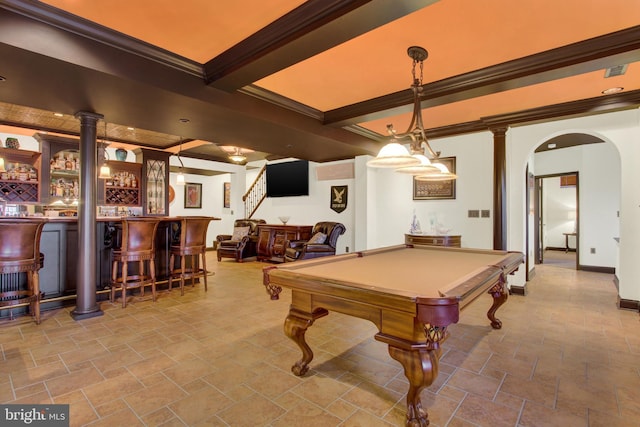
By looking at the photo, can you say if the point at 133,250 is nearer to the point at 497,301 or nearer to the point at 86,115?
the point at 86,115

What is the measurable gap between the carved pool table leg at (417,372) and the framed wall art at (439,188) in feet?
13.3

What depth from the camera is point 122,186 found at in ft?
21.4

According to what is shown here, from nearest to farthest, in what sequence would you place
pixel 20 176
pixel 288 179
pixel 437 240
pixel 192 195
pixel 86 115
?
1. pixel 86 115
2. pixel 437 240
3. pixel 20 176
4. pixel 288 179
5. pixel 192 195

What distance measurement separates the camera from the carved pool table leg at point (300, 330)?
225 centimetres

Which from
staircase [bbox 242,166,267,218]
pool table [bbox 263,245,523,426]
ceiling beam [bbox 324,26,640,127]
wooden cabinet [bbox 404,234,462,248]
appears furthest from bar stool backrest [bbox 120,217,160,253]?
staircase [bbox 242,166,267,218]

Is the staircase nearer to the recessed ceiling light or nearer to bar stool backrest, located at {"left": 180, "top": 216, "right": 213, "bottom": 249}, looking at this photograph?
bar stool backrest, located at {"left": 180, "top": 216, "right": 213, "bottom": 249}

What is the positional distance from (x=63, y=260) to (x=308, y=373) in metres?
3.65

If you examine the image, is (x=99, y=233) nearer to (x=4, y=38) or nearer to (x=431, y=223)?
(x=4, y=38)

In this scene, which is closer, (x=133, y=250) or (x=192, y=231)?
(x=133, y=250)

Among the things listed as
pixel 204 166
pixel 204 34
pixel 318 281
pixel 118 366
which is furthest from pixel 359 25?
pixel 204 166

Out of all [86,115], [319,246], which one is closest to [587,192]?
[319,246]

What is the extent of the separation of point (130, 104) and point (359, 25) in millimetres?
2507

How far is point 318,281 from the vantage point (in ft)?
6.46

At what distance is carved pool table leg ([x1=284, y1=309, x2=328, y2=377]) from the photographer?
225 cm
